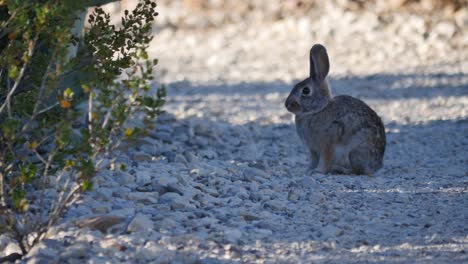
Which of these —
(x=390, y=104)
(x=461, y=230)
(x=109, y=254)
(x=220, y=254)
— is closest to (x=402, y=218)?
(x=461, y=230)

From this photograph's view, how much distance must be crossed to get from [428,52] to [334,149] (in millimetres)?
5693

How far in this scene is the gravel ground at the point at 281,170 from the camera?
15.9 feet

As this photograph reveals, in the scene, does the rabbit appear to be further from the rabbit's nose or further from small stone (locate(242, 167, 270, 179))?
small stone (locate(242, 167, 270, 179))

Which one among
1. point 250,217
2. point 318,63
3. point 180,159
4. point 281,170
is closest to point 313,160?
point 281,170

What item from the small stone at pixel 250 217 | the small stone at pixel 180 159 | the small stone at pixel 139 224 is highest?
the small stone at pixel 180 159

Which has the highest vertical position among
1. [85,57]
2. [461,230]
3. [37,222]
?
[85,57]

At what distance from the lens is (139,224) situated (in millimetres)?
4902

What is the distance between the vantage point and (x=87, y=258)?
4496 millimetres

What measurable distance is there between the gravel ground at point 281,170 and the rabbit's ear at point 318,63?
776 mm

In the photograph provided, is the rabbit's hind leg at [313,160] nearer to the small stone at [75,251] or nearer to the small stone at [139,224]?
the small stone at [139,224]

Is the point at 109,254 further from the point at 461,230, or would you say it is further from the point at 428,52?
the point at 428,52

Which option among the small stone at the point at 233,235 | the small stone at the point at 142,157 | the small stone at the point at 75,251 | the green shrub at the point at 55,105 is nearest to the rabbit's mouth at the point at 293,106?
the small stone at the point at 142,157

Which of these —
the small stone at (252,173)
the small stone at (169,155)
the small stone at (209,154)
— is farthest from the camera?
the small stone at (209,154)

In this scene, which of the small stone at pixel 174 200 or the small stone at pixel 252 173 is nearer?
the small stone at pixel 174 200
